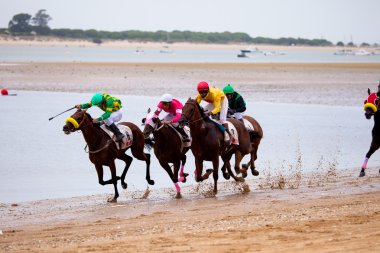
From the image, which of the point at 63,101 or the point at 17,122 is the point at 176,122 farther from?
the point at 63,101

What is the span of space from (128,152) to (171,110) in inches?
264

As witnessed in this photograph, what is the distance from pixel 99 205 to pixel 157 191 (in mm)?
2164

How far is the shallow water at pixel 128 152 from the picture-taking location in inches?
744

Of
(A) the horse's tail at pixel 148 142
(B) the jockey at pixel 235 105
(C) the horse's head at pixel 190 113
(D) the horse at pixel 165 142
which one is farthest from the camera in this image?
(B) the jockey at pixel 235 105

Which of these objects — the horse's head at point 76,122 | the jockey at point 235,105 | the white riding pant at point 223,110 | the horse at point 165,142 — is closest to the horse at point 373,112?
the jockey at point 235,105

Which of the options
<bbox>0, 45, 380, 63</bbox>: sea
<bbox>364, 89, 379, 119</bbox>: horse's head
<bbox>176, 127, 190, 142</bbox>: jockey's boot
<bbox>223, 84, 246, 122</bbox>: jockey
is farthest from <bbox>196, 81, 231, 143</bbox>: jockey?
<bbox>0, 45, 380, 63</bbox>: sea

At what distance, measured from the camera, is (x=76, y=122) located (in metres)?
16.0

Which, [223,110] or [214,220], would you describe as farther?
[223,110]

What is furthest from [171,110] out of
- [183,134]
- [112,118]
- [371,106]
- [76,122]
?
[371,106]

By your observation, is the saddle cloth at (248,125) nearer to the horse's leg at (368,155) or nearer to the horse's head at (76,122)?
the horse's leg at (368,155)

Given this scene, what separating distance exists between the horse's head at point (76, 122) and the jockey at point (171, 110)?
1.33 metres

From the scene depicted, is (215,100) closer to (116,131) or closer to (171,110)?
(171,110)

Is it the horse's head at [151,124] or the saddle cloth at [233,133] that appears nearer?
the horse's head at [151,124]

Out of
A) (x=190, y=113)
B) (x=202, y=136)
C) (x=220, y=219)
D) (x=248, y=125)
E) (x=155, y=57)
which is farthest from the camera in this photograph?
(x=155, y=57)
